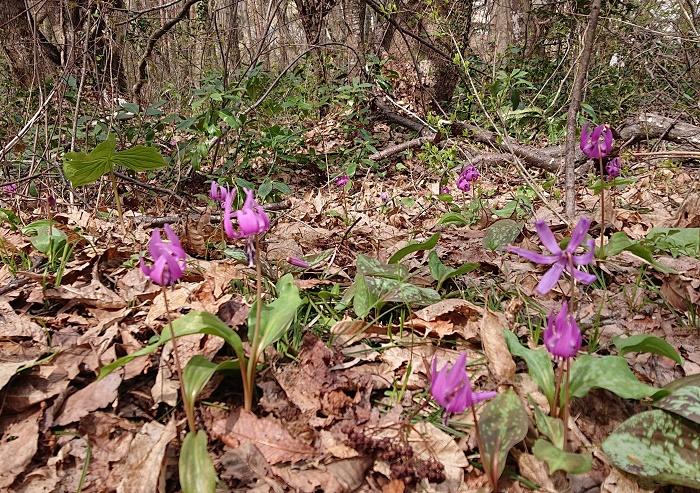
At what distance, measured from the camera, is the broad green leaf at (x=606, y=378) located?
1.18m

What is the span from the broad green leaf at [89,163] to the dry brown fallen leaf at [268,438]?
1667mm

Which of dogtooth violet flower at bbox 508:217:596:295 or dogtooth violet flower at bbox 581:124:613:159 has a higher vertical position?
dogtooth violet flower at bbox 581:124:613:159

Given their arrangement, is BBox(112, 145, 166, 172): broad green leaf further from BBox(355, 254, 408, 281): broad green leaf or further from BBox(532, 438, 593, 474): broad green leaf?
BBox(532, 438, 593, 474): broad green leaf

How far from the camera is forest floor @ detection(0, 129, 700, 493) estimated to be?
1.13 metres

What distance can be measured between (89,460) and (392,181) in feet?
12.8

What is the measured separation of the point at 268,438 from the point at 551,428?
658 millimetres

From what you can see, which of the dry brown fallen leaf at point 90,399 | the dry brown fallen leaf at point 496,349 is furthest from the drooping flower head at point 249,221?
the dry brown fallen leaf at point 496,349

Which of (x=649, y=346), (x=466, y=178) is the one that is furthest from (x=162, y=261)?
(x=466, y=178)

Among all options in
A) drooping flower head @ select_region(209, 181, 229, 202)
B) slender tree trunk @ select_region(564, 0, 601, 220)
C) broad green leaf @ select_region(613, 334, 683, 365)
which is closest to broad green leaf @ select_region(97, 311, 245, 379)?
drooping flower head @ select_region(209, 181, 229, 202)

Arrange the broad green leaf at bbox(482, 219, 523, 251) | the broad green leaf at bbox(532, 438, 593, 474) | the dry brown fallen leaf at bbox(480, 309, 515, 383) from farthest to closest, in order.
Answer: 1. the broad green leaf at bbox(482, 219, 523, 251)
2. the dry brown fallen leaf at bbox(480, 309, 515, 383)
3. the broad green leaf at bbox(532, 438, 593, 474)

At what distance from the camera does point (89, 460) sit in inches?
45.2

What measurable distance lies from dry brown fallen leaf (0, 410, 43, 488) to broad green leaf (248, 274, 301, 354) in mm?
551

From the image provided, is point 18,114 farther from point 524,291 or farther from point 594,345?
point 594,345

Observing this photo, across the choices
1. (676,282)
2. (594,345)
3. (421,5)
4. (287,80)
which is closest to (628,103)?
(421,5)
